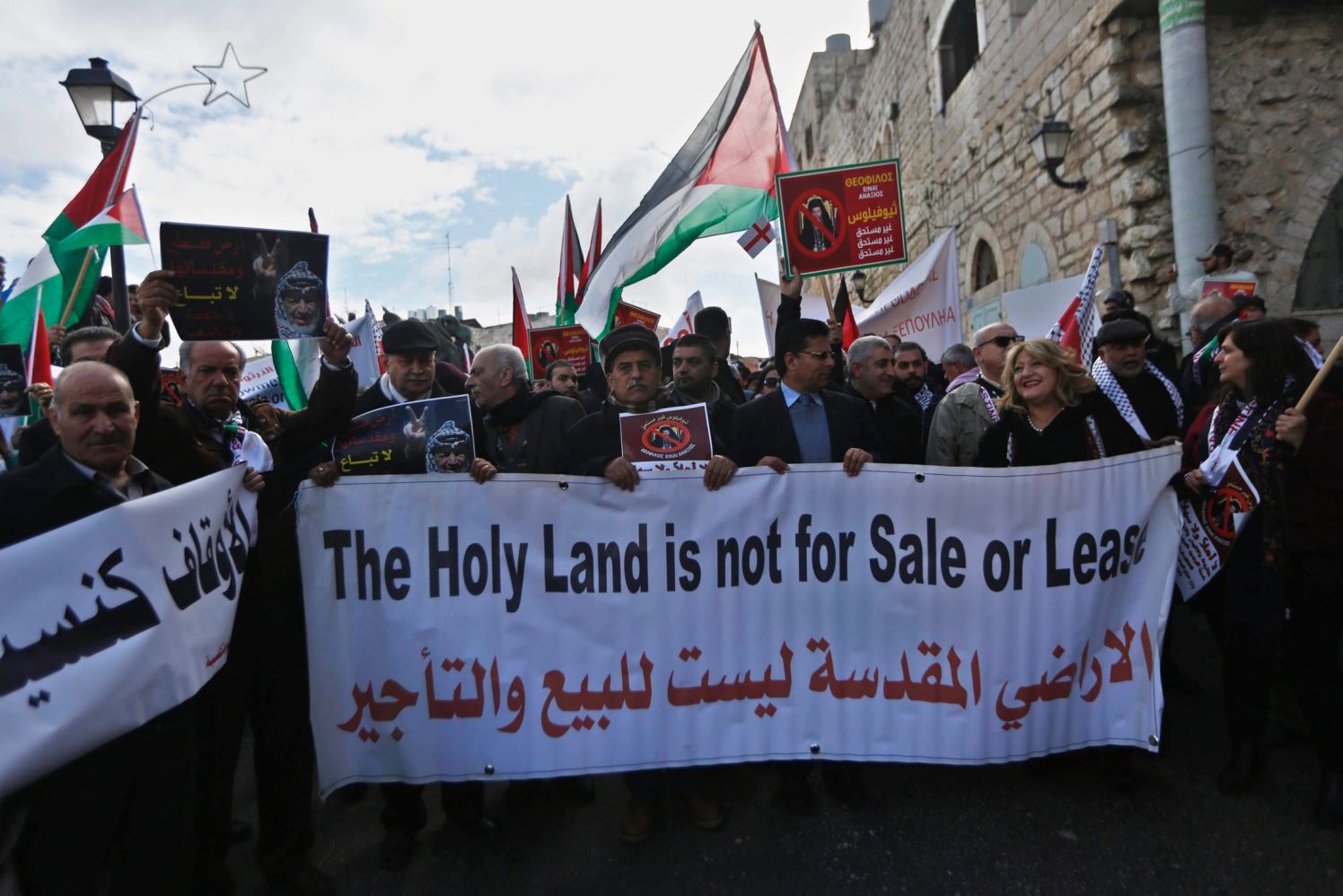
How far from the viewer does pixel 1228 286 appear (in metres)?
6.27

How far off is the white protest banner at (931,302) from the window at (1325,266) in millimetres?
4804

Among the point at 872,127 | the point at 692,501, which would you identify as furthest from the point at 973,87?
the point at 692,501

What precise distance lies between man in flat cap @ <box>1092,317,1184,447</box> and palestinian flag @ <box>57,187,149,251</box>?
198 inches

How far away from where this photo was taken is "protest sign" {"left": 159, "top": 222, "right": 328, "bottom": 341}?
273 centimetres

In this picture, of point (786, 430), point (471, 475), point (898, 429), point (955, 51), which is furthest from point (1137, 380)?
point (955, 51)

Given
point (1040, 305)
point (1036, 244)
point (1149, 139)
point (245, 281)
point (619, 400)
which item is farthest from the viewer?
point (1036, 244)

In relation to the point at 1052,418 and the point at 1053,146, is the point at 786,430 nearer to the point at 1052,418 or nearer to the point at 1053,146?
the point at 1052,418

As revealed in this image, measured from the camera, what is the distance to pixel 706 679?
3.06m

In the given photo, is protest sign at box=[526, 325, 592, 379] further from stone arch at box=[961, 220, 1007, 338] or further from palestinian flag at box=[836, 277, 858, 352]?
stone arch at box=[961, 220, 1007, 338]

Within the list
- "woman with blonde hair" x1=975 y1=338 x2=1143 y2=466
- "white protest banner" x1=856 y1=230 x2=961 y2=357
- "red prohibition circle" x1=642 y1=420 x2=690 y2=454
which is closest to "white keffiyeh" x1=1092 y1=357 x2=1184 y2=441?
"woman with blonde hair" x1=975 y1=338 x2=1143 y2=466

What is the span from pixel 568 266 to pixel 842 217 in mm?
4065

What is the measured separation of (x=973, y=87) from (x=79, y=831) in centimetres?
1322

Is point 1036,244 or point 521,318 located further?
point 1036,244

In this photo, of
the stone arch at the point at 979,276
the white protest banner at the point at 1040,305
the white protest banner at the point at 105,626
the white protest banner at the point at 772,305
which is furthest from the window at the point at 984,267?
the white protest banner at the point at 105,626
